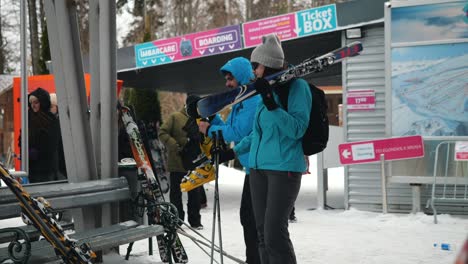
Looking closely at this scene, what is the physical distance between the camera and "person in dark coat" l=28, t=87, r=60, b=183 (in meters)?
8.48

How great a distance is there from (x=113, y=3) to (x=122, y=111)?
3.28ft

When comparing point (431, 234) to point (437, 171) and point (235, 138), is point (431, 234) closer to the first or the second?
point (437, 171)

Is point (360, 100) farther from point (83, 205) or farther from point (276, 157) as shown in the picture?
point (276, 157)

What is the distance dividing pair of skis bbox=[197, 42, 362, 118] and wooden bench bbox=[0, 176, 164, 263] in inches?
41.7

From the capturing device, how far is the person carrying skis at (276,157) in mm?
4699

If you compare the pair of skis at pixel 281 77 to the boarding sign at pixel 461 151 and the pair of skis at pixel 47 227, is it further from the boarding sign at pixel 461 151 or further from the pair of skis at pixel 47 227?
the boarding sign at pixel 461 151

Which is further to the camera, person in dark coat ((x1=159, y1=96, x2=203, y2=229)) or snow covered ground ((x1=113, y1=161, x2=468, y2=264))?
person in dark coat ((x1=159, y1=96, x2=203, y2=229))

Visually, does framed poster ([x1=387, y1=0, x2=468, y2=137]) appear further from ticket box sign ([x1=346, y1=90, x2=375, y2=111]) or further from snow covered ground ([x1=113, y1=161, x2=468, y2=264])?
snow covered ground ([x1=113, y1=161, x2=468, y2=264])

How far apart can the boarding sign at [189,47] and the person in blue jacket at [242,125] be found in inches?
263

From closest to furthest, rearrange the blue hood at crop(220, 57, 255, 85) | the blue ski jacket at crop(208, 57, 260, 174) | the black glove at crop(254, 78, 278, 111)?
the black glove at crop(254, 78, 278, 111), the blue ski jacket at crop(208, 57, 260, 174), the blue hood at crop(220, 57, 255, 85)

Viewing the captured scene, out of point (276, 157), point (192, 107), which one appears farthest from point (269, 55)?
point (192, 107)

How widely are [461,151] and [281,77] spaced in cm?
609

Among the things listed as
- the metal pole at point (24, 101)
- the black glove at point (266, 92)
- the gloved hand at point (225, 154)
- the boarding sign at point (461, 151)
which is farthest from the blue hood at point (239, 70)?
the boarding sign at point (461, 151)

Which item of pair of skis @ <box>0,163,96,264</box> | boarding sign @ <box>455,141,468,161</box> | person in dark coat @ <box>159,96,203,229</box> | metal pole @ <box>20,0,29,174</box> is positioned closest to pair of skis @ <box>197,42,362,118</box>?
pair of skis @ <box>0,163,96,264</box>
